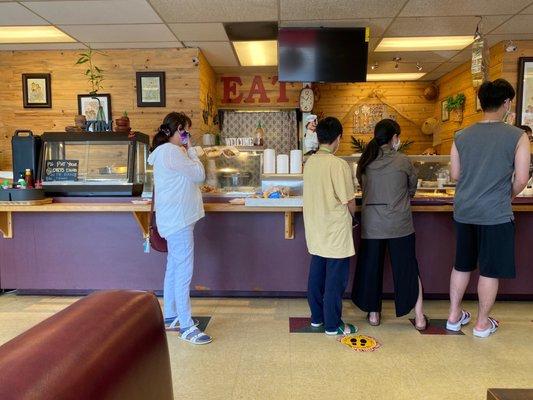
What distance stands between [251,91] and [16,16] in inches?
140

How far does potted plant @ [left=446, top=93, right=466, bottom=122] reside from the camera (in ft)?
18.6

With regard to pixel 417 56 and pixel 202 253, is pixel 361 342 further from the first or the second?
pixel 417 56

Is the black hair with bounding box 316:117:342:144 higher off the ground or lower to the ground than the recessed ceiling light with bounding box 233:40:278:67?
lower

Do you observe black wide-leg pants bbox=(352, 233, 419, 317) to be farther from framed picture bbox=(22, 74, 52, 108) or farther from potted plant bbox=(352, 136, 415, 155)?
framed picture bbox=(22, 74, 52, 108)

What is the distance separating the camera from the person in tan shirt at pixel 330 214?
8.11 ft

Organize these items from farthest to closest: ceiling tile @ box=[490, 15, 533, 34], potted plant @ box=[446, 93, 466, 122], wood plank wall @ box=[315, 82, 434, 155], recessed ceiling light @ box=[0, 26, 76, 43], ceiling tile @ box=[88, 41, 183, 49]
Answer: wood plank wall @ box=[315, 82, 434, 155] → potted plant @ box=[446, 93, 466, 122] → ceiling tile @ box=[88, 41, 183, 49] → recessed ceiling light @ box=[0, 26, 76, 43] → ceiling tile @ box=[490, 15, 533, 34]

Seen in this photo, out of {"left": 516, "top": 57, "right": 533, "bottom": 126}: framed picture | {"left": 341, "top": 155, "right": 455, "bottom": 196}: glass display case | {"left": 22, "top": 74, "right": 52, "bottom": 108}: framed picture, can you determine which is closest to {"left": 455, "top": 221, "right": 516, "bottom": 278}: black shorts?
{"left": 341, "top": 155, "right": 455, "bottom": 196}: glass display case

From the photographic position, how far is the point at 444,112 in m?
6.33

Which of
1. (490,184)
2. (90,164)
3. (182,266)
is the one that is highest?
(90,164)

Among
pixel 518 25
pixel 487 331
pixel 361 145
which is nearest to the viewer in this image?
pixel 487 331

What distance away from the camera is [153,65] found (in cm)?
510

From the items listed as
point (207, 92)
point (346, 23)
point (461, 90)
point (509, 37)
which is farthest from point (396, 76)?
point (207, 92)

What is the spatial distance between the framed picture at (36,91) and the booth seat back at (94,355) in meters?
5.24

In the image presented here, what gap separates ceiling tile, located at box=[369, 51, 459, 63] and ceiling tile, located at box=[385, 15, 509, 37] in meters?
0.76
